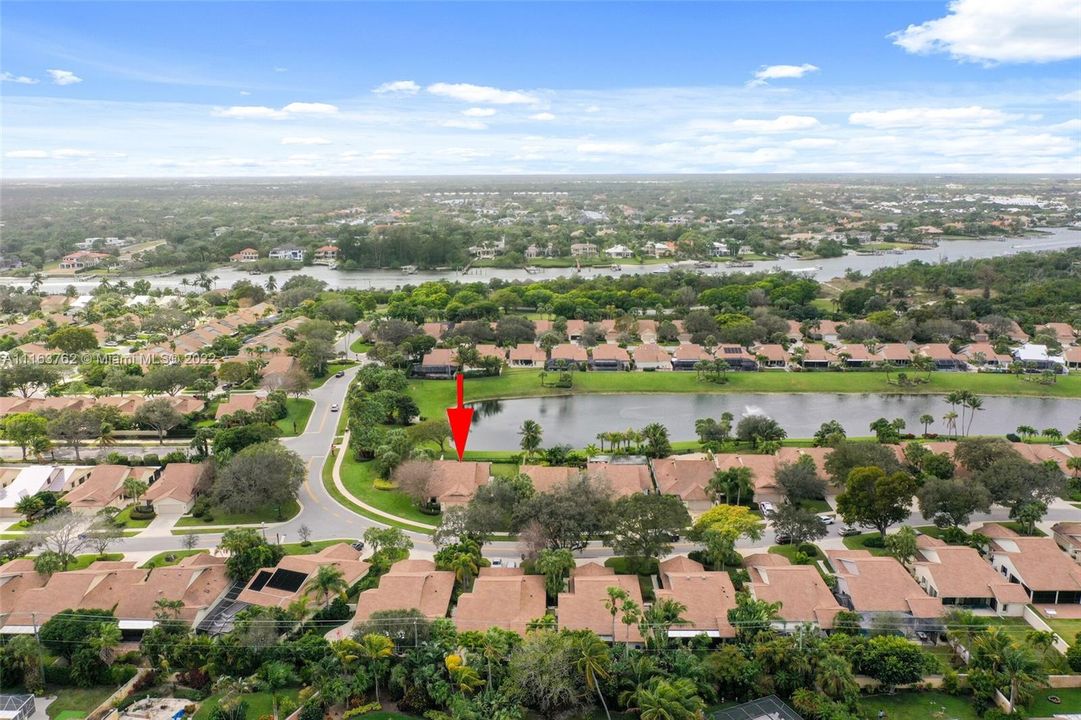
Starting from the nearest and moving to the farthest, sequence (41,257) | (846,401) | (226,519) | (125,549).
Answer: (125,549) → (226,519) → (846,401) → (41,257)

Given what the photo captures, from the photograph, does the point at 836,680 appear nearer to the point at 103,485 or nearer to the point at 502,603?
the point at 502,603

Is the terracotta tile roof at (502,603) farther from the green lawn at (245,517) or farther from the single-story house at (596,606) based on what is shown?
the green lawn at (245,517)

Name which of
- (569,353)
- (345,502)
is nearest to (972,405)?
(569,353)

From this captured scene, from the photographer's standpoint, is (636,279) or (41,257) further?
(41,257)

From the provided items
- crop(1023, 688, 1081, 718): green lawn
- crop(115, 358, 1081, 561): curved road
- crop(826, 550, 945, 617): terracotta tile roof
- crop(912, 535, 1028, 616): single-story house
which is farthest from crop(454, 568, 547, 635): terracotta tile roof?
crop(1023, 688, 1081, 718): green lawn

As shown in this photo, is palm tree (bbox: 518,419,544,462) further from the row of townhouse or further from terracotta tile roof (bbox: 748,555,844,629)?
the row of townhouse

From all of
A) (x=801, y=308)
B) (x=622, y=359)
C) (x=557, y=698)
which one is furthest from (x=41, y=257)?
(x=557, y=698)

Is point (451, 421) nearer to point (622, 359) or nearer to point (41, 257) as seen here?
point (622, 359)
